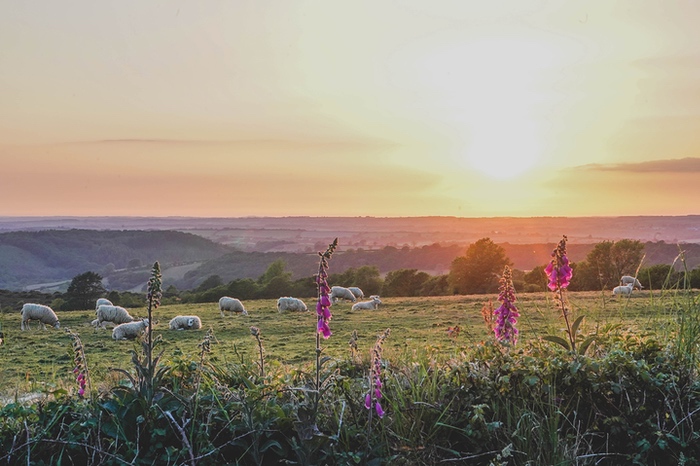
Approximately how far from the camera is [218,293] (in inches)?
2218

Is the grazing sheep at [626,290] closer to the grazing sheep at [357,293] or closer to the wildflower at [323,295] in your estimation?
the wildflower at [323,295]

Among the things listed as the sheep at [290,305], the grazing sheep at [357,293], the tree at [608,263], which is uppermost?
the tree at [608,263]

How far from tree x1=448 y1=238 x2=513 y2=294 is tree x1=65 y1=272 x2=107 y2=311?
31873 millimetres

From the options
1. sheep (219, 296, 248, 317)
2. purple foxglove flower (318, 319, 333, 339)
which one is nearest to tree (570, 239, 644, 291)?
sheep (219, 296, 248, 317)

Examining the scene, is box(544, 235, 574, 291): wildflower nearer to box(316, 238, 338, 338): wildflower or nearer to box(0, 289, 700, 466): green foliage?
box(0, 289, 700, 466): green foliage

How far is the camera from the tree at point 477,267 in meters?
56.4

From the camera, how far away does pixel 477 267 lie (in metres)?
57.6

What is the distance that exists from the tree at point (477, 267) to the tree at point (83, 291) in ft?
105

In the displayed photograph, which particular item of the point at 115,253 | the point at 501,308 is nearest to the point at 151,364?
the point at 501,308

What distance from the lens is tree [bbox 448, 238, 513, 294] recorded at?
185 ft

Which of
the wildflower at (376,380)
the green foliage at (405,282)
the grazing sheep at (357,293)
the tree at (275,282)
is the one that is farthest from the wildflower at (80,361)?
the tree at (275,282)

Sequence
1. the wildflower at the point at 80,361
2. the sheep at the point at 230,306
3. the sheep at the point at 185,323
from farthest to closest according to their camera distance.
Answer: the sheep at the point at 230,306 → the sheep at the point at 185,323 → the wildflower at the point at 80,361

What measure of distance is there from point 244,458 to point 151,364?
103 centimetres

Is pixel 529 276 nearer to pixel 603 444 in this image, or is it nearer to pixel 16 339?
pixel 16 339
